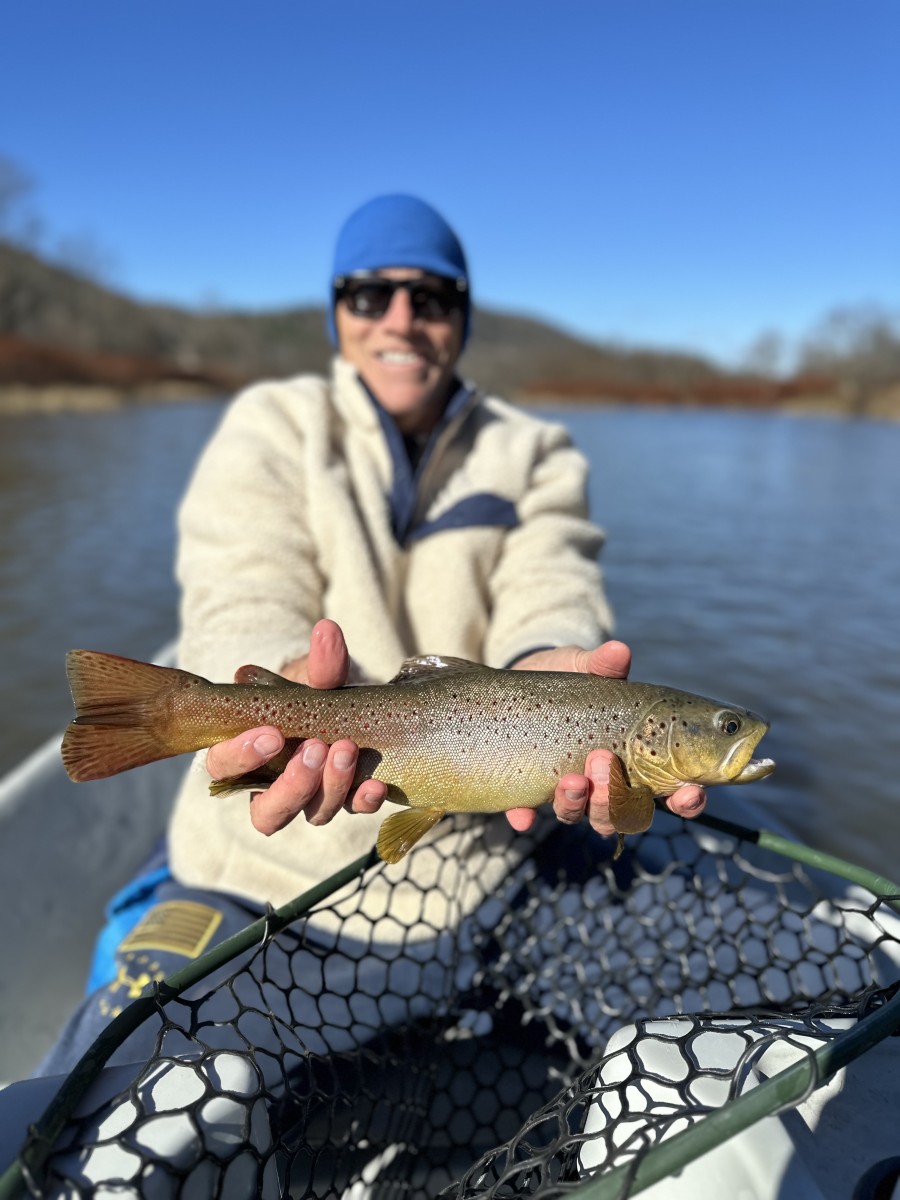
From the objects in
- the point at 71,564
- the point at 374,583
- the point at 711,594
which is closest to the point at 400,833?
the point at 374,583

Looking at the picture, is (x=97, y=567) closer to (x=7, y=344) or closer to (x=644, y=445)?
(x=644, y=445)

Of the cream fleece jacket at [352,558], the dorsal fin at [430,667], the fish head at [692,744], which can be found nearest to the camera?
the fish head at [692,744]

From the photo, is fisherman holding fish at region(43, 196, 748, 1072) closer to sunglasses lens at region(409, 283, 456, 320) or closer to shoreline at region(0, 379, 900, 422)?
sunglasses lens at region(409, 283, 456, 320)

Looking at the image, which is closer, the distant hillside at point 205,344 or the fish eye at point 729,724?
the fish eye at point 729,724

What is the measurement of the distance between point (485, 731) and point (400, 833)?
1.29ft

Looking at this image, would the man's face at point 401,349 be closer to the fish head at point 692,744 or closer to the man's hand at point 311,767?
the man's hand at point 311,767

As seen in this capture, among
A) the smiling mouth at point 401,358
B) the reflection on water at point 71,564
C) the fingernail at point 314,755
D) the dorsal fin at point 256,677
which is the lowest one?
the reflection on water at point 71,564

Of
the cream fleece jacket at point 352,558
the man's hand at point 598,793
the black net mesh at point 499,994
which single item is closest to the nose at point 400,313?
the cream fleece jacket at point 352,558

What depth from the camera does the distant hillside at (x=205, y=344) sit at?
263 feet

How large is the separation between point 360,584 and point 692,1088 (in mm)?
2104

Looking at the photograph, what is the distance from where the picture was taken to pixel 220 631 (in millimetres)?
3033

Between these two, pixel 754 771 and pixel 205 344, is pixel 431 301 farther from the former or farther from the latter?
pixel 205 344

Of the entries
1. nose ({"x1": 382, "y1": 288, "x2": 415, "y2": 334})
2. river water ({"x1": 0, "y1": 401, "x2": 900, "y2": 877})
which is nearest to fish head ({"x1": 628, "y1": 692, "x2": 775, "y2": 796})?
nose ({"x1": 382, "y1": 288, "x2": 415, "y2": 334})

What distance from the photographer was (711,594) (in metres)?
12.5
